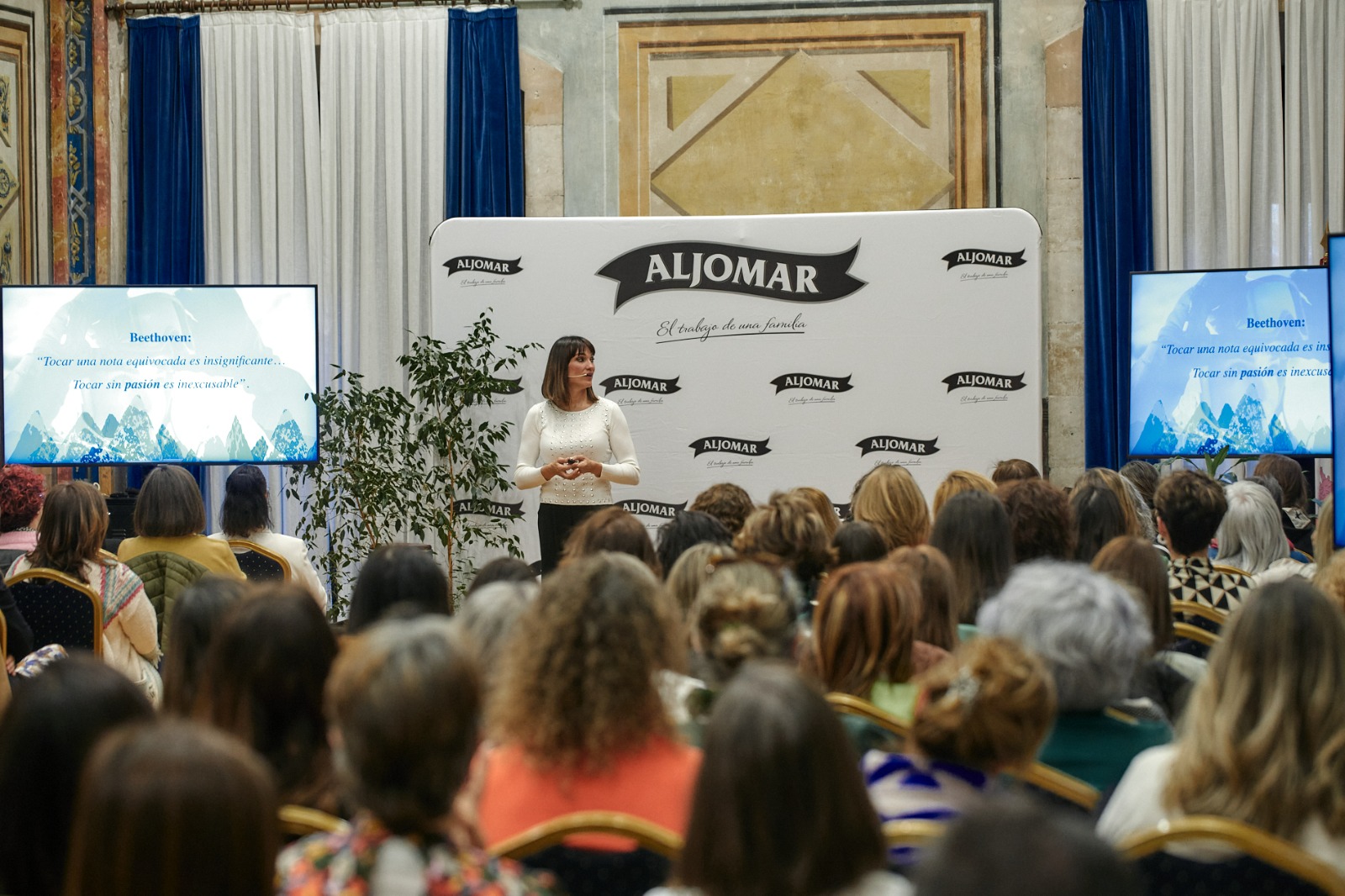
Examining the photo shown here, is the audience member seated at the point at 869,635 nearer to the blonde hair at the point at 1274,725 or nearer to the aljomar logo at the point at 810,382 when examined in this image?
the blonde hair at the point at 1274,725

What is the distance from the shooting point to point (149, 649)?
373cm

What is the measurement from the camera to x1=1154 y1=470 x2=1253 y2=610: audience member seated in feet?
11.5

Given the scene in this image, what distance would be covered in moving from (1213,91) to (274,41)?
5.71m

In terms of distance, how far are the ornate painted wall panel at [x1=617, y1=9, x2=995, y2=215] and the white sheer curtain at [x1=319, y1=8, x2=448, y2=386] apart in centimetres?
121

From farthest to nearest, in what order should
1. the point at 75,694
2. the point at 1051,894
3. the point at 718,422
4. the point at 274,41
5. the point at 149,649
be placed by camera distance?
the point at 274,41 < the point at 718,422 < the point at 149,649 < the point at 75,694 < the point at 1051,894

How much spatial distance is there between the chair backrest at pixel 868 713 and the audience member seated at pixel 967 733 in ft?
0.90

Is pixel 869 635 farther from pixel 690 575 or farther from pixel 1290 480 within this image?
pixel 1290 480

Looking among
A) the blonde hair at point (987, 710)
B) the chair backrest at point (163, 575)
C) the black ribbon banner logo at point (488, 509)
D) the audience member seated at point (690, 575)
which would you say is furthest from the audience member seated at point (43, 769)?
the black ribbon banner logo at point (488, 509)

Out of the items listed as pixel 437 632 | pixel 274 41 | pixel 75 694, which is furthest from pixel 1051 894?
pixel 274 41

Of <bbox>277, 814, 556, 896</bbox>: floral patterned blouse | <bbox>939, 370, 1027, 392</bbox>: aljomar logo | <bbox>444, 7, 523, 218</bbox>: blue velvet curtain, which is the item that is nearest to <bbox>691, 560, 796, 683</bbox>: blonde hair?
<bbox>277, 814, 556, 896</bbox>: floral patterned blouse

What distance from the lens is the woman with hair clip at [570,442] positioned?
5.43 m

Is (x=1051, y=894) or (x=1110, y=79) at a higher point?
(x=1110, y=79)

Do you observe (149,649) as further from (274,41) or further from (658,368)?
(274,41)

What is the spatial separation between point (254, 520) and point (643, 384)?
232 centimetres
